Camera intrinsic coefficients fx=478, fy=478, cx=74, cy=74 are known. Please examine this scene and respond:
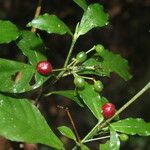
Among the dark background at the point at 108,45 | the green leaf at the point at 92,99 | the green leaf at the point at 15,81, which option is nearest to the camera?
the green leaf at the point at 15,81

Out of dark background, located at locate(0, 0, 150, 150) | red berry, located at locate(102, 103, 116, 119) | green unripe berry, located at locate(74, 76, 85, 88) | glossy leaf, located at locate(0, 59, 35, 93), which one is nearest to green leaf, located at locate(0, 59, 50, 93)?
glossy leaf, located at locate(0, 59, 35, 93)

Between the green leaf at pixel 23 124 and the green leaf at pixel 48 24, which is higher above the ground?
the green leaf at pixel 48 24

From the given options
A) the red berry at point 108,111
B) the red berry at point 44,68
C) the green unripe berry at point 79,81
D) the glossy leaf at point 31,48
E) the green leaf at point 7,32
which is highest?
the green leaf at point 7,32

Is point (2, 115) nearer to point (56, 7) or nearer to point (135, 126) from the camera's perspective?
point (135, 126)

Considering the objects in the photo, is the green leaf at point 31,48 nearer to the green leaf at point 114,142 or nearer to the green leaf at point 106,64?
the green leaf at point 106,64

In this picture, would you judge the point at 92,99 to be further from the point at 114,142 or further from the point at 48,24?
the point at 48,24

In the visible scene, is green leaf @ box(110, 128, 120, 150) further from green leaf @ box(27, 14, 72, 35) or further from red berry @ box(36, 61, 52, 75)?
green leaf @ box(27, 14, 72, 35)

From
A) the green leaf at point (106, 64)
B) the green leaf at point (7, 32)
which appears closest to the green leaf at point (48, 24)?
the green leaf at point (7, 32)

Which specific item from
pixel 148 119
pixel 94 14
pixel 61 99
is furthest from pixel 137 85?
pixel 94 14
